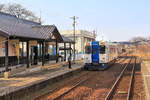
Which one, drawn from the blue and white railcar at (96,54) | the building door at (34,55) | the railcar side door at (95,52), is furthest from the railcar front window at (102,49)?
the building door at (34,55)

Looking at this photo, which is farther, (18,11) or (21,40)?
(18,11)

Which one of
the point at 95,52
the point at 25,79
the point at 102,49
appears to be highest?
the point at 102,49

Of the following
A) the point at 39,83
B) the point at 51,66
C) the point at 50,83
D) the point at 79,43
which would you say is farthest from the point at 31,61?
the point at 79,43

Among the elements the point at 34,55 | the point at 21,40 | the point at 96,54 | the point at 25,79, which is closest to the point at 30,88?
the point at 25,79

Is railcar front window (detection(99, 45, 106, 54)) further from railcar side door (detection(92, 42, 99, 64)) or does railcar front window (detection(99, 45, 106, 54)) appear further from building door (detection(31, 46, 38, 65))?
building door (detection(31, 46, 38, 65))

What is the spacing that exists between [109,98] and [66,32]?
56081 millimetres

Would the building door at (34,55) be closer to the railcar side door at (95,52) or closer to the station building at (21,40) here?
the station building at (21,40)

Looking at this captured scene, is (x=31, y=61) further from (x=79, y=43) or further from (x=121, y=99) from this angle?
(x=79, y=43)

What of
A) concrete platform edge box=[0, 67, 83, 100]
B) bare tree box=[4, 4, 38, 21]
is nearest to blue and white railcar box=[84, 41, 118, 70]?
concrete platform edge box=[0, 67, 83, 100]

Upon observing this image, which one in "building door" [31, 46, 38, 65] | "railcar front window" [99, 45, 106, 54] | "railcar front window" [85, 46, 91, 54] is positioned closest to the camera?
"building door" [31, 46, 38, 65]

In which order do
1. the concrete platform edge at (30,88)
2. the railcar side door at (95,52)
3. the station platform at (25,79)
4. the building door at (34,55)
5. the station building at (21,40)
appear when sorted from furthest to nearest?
1. the railcar side door at (95,52)
2. the building door at (34,55)
3. the station building at (21,40)
4. the station platform at (25,79)
5. the concrete platform edge at (30,88)

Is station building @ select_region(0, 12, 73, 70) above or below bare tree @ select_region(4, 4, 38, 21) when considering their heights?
below

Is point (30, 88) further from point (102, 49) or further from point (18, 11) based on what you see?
point (18, 11)

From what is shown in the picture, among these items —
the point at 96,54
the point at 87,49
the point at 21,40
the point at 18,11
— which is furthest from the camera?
the point at 18,11
